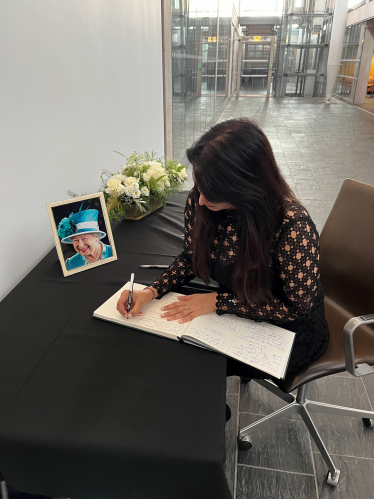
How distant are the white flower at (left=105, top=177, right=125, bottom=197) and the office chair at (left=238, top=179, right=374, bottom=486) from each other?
3.37 ft

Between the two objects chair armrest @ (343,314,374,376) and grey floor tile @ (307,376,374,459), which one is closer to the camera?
chair armrest @ (343,314,374,376)

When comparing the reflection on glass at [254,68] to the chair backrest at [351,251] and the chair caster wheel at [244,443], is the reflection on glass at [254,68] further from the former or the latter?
the chair caster wheel at [244,443]

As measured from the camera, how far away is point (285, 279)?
1117mm

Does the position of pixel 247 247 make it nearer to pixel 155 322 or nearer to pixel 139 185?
pixel 155 322

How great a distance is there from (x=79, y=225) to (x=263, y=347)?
90cm

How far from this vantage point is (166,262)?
1.51m

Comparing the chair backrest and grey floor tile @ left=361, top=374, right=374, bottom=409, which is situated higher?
the chair backrest

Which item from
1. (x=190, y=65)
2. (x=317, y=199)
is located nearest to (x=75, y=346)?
(x=317, y=199)

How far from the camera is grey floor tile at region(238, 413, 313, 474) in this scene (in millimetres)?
1444

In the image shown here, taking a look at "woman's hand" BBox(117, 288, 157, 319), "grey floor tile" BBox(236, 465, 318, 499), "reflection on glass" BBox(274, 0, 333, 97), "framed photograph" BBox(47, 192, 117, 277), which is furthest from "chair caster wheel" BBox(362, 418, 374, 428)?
"reflection on glass" BBox(274, 0, 333, 97)

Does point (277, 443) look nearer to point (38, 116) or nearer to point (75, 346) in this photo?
point (75, 346)

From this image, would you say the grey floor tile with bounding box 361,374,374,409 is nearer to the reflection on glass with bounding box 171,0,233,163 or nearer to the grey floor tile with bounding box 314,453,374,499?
the grey floor tile with bounding box 314,453,374,499

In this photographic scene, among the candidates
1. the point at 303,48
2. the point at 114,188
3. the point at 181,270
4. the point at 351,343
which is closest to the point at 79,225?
the point at 114,188

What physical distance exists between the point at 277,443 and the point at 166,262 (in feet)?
3.11
